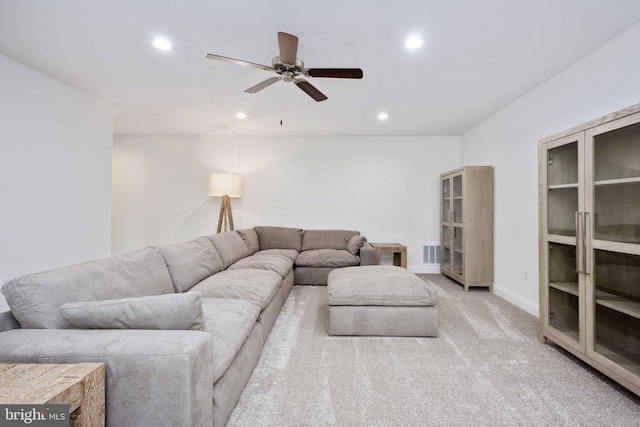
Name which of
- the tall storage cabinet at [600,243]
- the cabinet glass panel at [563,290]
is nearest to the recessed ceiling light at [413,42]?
the tall storage cabinet at [600,243]

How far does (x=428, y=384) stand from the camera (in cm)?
167

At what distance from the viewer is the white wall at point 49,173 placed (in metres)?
2.56

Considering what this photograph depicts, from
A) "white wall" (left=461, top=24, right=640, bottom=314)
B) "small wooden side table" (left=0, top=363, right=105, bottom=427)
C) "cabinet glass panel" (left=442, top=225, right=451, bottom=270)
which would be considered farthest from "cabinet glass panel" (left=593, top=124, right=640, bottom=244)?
"small wooden side table" (left=0, top=363, right=105, bottom=427)

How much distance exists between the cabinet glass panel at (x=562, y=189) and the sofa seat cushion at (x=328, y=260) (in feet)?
7.75

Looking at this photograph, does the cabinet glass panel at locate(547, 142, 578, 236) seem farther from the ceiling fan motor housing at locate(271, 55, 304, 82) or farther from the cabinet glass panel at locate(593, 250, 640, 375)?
the ceiling fan motor housing at locate(271, 55, 304, 82)

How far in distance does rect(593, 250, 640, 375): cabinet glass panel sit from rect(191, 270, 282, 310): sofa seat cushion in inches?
89.3

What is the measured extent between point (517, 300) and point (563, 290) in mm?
1204

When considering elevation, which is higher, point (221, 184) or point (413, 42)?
point (413, 42)

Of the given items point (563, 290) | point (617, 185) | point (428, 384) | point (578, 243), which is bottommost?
point (428, 384)

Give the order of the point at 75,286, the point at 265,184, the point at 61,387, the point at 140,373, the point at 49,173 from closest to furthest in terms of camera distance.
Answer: the point at 61,387 → the point at 140,373 → the point at 75,286 → the point at 49,173 → the point at 265,184

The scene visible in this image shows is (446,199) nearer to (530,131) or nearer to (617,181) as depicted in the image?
(530,131)

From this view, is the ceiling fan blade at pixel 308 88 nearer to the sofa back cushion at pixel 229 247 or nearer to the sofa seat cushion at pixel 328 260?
the sofa back cushion at pixel 229 247

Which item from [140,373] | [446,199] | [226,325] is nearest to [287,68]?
[226,325]

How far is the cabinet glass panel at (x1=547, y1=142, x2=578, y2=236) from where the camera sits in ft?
6.35
